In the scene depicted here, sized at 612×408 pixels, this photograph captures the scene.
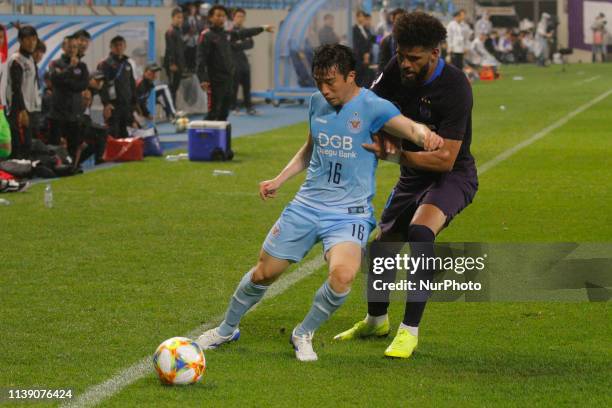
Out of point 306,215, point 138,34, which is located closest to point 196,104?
point 138,34

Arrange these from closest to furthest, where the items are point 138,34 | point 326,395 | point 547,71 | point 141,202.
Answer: point 326,395 → point 141,202 → point 138,34 → point 547,71

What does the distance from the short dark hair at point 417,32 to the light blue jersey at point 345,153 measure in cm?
35

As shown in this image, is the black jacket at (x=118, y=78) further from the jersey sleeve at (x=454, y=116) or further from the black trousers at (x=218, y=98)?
the jersey sleeve at (x=454, y=116)

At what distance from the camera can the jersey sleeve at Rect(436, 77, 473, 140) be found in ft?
24.3

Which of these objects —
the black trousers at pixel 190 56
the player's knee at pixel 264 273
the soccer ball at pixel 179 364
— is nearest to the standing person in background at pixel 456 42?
the black trousers at pixel 190 56

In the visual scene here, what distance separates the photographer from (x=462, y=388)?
262 inches

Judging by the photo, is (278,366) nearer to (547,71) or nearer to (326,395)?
(326,395)

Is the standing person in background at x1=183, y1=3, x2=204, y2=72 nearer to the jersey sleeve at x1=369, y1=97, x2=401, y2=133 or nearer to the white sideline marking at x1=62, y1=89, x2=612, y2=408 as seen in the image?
the white sideline marking at x1=62, y1=89, x2=612, y2=408

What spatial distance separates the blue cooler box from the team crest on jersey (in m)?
11.8

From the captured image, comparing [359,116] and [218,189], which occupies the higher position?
[359,116]

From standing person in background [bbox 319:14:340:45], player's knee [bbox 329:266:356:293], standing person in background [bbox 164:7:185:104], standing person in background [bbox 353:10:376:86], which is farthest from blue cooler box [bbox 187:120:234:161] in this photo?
standing person in background [bbox 319:14:340:45]

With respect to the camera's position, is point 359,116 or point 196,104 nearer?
point 359,116

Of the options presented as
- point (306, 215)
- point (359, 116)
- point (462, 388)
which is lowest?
point (462, 388)

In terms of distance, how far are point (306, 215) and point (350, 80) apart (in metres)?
0.78
